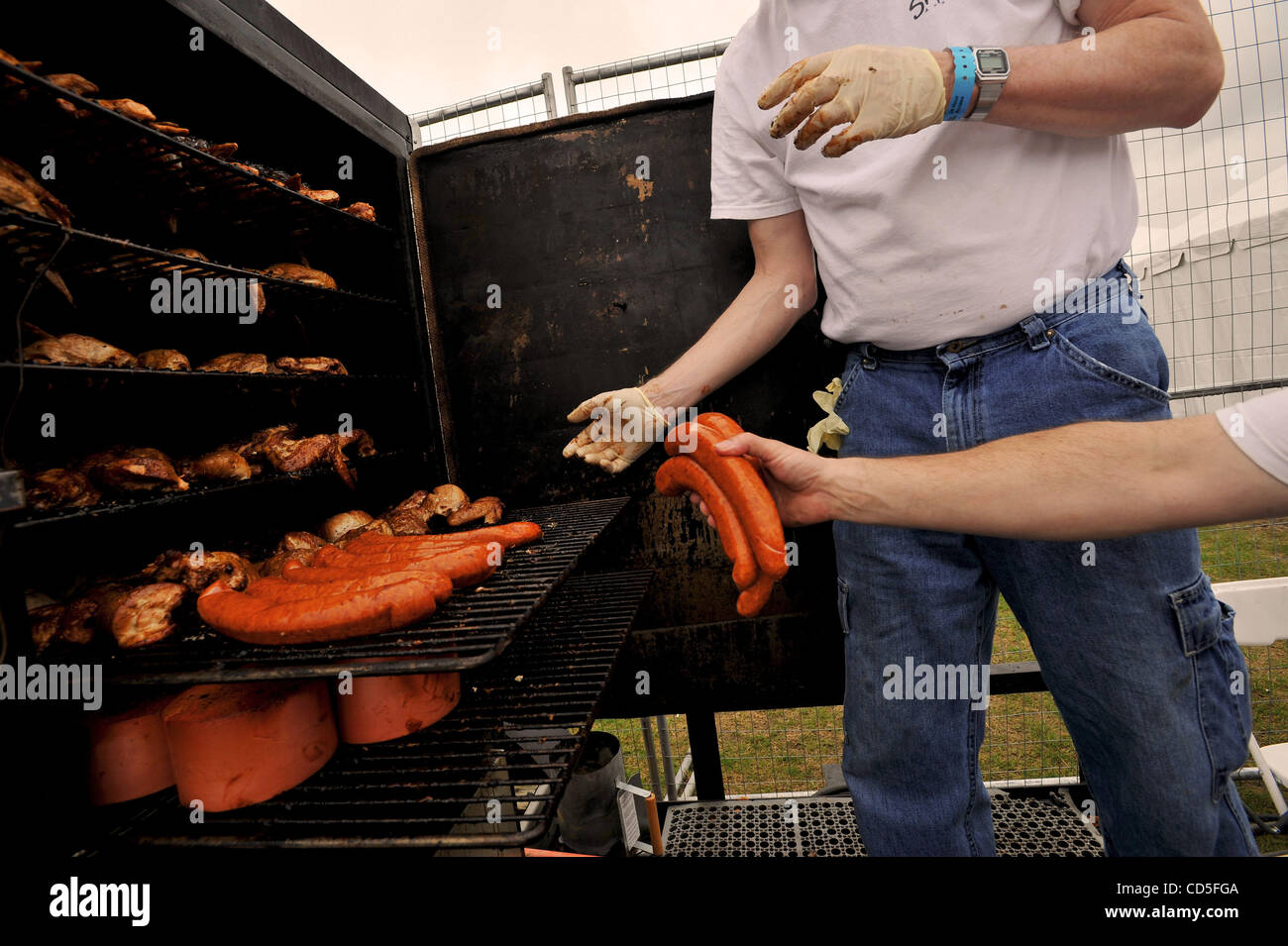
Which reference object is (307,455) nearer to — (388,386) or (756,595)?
(388,386)

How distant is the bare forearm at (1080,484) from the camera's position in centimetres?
138

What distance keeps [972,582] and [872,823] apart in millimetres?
865

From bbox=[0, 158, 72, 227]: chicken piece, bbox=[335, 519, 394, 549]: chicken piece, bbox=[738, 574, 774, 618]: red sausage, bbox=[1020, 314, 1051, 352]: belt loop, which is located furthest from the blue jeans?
bbox=[0, 158, 72, 227]: chicken piece

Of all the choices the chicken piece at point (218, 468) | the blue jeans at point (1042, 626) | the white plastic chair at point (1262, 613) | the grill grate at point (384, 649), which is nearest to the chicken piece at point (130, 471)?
the chicken piece at point (218, 468)

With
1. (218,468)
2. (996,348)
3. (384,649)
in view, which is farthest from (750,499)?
Answer: (218,468)

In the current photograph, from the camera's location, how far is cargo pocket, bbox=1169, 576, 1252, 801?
1.65 meters

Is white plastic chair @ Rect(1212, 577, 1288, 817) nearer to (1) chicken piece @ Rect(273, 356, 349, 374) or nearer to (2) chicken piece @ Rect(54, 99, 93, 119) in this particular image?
(1) chicken piece @ Rect(273, 356, 349, 374)

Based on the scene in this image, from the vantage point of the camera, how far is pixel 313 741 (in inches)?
67.3

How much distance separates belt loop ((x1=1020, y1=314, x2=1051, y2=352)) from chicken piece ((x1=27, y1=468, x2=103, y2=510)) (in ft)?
9.45

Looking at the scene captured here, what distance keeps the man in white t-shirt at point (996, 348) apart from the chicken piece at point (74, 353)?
214 cm

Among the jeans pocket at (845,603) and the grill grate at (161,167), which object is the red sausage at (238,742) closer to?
the grill grate at (161,167)

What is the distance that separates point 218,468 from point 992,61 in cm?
276

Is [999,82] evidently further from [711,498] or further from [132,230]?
[132,230]

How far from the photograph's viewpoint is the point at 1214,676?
66.5 inches
